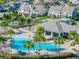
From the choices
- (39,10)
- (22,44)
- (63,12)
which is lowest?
(22,44)

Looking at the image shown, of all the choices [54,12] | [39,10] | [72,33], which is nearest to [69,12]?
[54,12]

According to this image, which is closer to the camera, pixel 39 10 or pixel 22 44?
pixel 22 44

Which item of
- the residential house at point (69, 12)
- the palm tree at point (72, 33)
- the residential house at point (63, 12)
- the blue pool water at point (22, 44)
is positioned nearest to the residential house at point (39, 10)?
the residential house at point (63, 12)

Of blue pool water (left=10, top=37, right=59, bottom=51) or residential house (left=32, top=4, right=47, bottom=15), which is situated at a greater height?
residential house (left=32, top=4, right=47, bottom=15)

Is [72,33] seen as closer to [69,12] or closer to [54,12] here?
[69,12]

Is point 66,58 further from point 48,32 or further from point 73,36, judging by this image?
point 48,32

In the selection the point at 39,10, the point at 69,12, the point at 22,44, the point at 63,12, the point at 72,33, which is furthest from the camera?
the point at 39,10

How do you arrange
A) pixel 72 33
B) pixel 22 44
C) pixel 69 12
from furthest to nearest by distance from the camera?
pixel 69 12
pixel 72 33
pixel 22 44

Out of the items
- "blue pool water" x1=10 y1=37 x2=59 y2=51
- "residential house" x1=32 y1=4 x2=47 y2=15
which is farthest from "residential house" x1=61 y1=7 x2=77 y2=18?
"blue pool water" x1=10 y1=37 x2=59 y2=51

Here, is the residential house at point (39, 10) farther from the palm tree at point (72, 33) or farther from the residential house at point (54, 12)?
the palm tree at point (72, 33)

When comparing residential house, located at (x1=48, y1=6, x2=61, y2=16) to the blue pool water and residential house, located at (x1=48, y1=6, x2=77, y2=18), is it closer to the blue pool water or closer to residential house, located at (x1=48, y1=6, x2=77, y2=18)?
residential house, located at (x1=48, y1=6, x2=77, y2=18)

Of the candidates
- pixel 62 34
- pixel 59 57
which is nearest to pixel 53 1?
pixel 62 34
